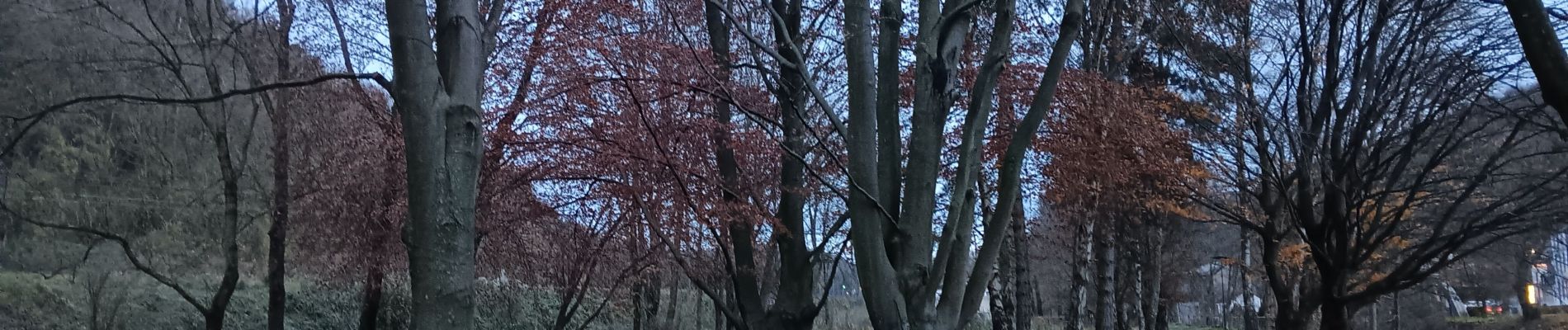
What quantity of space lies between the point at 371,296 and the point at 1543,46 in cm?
1255

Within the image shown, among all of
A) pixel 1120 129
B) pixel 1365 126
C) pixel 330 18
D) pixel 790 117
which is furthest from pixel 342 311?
pixel 1365 126

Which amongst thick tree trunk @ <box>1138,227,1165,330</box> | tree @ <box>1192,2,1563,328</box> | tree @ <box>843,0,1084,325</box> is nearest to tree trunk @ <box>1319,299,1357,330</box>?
tree @ <box>1192,2,1563,328</box>

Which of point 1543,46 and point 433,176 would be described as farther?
point 1543,46

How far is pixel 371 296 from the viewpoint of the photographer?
43.6 feet

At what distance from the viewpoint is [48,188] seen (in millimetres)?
16719

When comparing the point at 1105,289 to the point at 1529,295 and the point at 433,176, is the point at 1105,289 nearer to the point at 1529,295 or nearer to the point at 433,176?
the point at 433,176

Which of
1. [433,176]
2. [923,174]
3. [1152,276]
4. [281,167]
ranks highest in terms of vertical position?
[281,167]

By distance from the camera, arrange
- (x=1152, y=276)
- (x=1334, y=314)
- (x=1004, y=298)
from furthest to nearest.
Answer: (x=1152, y=276), (x=1004, y=298), (x=1334, y=314)

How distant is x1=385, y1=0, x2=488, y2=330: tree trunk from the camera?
3.12 metres

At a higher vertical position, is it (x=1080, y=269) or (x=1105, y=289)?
(x=1080, y=269)

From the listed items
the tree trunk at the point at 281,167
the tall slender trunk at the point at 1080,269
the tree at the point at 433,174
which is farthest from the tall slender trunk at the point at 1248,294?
the tree at the point at 433,174

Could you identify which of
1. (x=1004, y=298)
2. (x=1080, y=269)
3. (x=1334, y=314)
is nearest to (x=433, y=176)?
(x=1334, y=314)

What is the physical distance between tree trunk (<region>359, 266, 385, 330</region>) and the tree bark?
36.9 feet

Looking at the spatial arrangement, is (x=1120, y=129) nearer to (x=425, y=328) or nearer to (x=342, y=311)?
(x=425, y=328)
